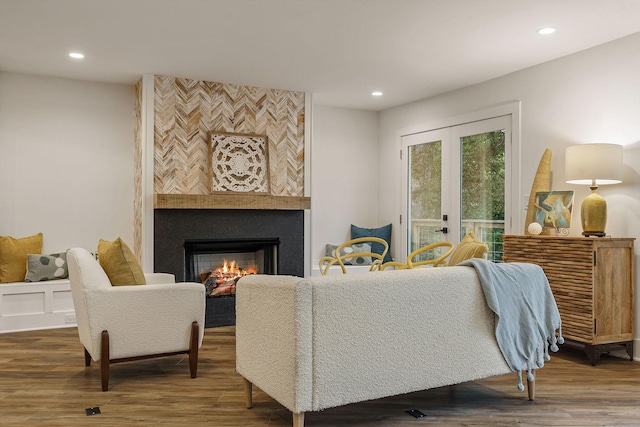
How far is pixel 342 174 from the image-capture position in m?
6.87

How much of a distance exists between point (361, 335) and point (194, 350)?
1.46m

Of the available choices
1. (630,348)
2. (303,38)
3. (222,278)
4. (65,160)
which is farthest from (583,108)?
(65,160)

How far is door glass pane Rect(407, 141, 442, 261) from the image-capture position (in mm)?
6148

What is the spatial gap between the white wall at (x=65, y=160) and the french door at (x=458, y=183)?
327 centimetres

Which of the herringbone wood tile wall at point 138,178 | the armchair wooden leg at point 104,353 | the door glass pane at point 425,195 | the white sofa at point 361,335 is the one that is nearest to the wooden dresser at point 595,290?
the white sofa at point 361,335

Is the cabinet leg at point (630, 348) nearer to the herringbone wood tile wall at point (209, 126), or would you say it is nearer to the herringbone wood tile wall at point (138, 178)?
the herringbone wood tile wall at point (209, 126)

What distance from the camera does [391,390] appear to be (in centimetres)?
245

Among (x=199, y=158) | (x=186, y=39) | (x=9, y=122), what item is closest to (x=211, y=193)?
(x=199, y=158)

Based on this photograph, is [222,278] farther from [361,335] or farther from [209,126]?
[361,335]

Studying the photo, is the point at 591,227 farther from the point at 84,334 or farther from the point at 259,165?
the point at 84,334

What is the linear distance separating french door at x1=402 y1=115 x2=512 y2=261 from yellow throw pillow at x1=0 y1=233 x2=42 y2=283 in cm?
415

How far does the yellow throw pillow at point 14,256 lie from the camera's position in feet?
16.2

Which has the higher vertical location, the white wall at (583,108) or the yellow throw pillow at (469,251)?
the white wall at (583,108)

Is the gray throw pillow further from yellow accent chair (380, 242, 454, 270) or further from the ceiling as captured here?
yellow accent chair (380, 242, 454, 270)
